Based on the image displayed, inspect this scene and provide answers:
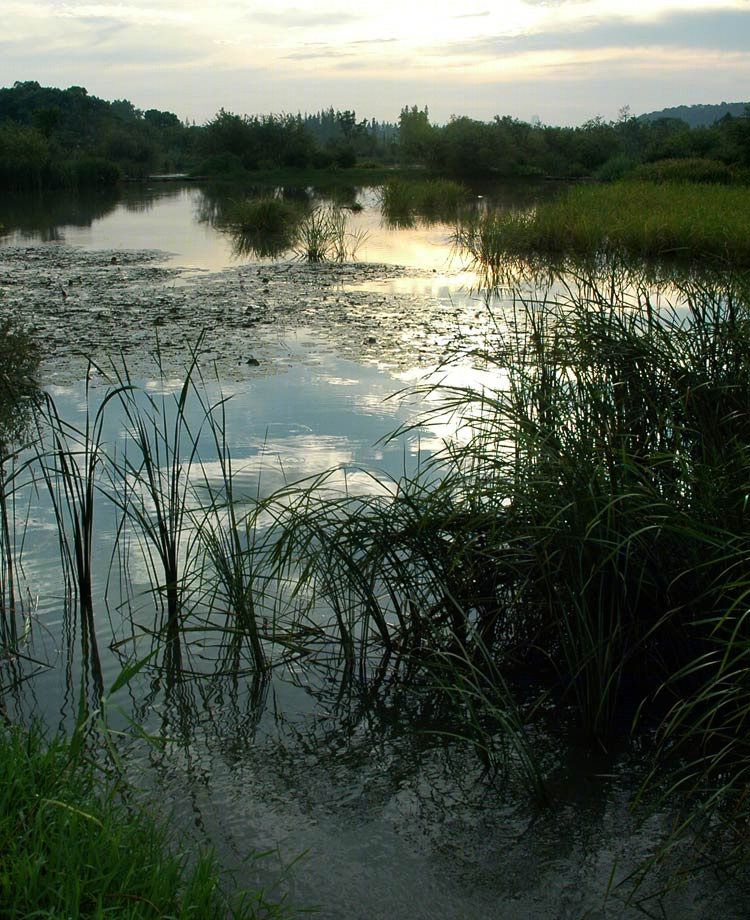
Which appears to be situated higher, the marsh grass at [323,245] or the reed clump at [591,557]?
the marsh grass at [323,245]

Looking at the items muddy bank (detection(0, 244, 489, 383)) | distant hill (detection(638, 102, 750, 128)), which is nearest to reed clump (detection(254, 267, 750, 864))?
muddy bank (detection(0, 244, 489, 383))

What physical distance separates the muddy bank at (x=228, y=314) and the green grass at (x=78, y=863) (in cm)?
459

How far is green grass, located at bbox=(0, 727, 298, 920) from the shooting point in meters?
1.56

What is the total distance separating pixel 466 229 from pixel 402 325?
766 cm

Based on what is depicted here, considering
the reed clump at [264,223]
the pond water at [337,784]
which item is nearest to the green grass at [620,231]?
the reed clump at [264,223]

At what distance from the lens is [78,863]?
163 cm

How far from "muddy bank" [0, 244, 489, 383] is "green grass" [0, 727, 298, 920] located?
4587 mm

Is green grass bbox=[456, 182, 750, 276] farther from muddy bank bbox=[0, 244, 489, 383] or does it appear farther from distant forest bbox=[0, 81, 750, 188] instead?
distant forest bbox=[0, 81, 750, 188]

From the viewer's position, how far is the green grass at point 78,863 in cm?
156

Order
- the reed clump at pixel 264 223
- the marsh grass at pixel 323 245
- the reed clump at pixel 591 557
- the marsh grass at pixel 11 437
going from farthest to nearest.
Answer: the reed clump at pixel 264 223 → the marsh grass at pixel 323 245 → the marsh grass at pixel 11 437 → the reed clump at pixel 591 557

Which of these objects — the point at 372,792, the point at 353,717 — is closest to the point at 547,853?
the point at 372,792

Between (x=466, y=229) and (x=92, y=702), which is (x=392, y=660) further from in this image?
(x=466, y=229)

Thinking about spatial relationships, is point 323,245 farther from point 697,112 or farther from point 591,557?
point 697,112

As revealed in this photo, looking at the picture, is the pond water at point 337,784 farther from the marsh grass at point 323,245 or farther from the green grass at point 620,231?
the marsh grass at point 323,245
